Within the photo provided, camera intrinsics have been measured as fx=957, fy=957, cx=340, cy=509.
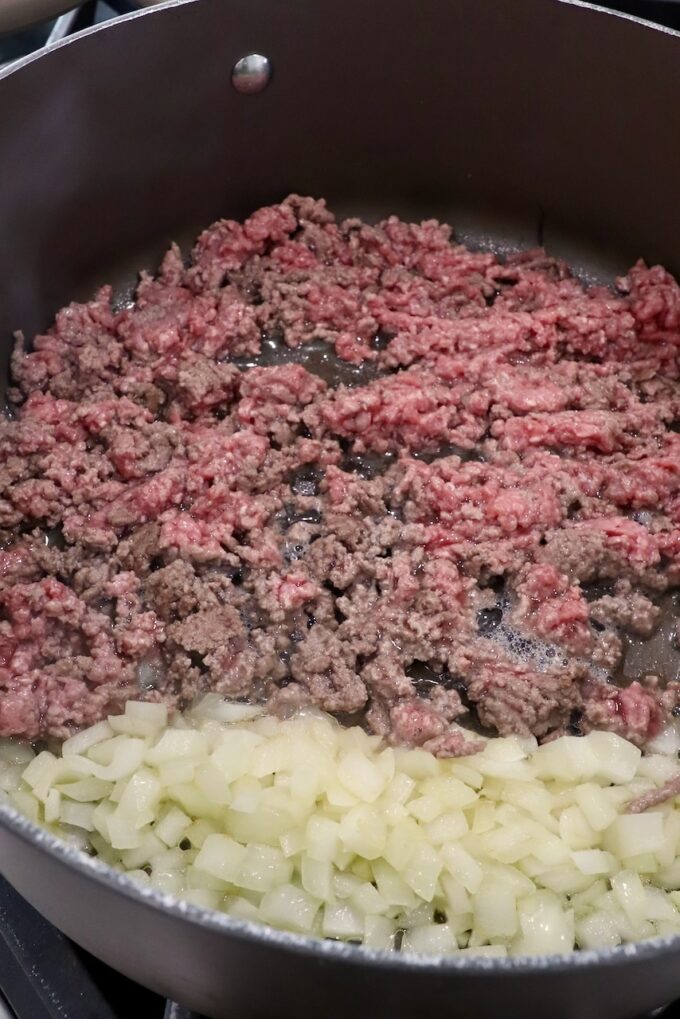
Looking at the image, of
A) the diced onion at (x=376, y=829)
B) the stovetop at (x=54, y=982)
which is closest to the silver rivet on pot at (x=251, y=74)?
the diced onion at (x=376, y=829)

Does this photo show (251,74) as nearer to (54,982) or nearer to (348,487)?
(348,487)

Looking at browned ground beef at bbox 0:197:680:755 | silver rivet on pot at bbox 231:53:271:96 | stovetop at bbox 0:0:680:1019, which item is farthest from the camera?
silver rivet on pot at bbox 231:53:271:96

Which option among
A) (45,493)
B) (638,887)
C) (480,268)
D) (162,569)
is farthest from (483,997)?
(480,268)

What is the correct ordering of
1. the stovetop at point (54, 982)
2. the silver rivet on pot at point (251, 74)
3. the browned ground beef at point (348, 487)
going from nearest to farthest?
1. the stovetop at point (54, 982)
2. the browned ground beef at point (348, 487)
3. the silver rivet on pot at point (251, 74)

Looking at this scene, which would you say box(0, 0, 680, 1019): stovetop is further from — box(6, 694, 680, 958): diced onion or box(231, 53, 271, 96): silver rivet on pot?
box(231, 53, 271, 96): silver rivet on pot

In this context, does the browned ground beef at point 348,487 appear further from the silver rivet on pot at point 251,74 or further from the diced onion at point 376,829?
the silver rivet on pot at point 251,74

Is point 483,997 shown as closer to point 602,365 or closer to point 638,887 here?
point 638,887

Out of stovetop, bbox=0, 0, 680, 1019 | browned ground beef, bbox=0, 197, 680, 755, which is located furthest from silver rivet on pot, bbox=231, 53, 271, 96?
stovetop, bbox=0, 0, 680, 1019

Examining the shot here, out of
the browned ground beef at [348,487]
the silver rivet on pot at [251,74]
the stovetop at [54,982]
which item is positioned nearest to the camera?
the stovetop at [54,982]
